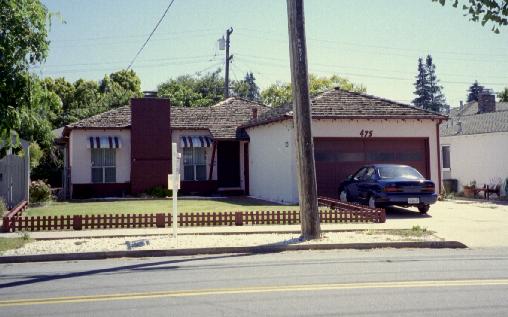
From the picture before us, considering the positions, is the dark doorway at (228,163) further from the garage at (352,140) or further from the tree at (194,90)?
the tree at (194,90)

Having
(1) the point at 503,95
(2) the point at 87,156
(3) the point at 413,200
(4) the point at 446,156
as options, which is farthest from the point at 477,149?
(1) the point at 503,95

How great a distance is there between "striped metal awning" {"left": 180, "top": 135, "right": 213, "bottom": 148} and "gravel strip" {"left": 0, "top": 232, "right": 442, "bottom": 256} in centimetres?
1419

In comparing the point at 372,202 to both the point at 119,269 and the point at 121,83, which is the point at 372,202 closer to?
the point at 119,269

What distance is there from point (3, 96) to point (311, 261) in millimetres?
6929

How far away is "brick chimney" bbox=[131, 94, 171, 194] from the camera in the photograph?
26047 mm

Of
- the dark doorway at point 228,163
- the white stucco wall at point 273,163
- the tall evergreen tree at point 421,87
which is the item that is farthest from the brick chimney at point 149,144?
the tall evergreen tree at point 421,87

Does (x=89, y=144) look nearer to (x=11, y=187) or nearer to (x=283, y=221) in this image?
(x=11, y=187)

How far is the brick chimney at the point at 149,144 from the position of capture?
2605 cm

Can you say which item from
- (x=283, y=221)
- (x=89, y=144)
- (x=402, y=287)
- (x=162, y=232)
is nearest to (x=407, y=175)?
(x=283, y=221)

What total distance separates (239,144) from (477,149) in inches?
484

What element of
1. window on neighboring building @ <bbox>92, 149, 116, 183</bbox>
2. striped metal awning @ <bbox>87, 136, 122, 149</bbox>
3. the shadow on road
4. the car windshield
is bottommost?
the shadow on road

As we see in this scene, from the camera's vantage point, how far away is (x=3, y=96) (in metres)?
10.7

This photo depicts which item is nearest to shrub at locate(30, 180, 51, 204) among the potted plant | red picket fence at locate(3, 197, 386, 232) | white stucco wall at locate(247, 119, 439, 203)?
red picket fence at locate(3, 197, 386, 232)

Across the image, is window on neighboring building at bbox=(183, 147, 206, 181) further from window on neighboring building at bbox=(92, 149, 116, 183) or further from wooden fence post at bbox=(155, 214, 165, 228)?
wooden fence post at bbox=(155, 214, 165, 228)
